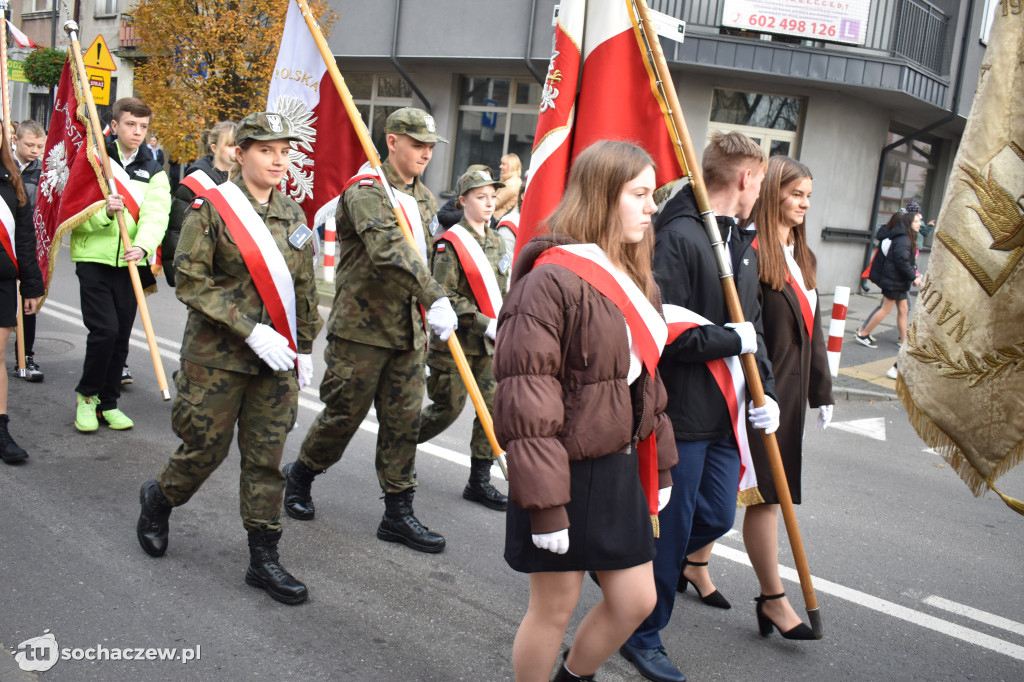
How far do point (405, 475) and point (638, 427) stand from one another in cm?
198

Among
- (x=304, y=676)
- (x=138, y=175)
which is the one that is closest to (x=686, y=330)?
(x=304, y=676)

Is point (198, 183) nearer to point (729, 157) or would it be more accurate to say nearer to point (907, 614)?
point (729, 157)

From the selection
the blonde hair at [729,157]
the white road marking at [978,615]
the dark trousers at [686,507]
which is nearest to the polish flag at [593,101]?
the blonde hair at [729,157]

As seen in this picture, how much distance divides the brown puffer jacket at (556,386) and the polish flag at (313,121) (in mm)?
2043

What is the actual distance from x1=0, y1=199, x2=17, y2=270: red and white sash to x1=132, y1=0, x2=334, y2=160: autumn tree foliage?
8827 mm

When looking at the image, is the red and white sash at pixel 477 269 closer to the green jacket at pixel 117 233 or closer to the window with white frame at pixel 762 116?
the green jacket at pixel 117 233

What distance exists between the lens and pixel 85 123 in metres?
5.93

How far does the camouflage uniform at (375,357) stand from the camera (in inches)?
167

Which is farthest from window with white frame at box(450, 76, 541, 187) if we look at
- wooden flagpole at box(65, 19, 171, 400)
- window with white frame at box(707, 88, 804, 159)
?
wooden flagpole at box(65, 19, 171, 400)

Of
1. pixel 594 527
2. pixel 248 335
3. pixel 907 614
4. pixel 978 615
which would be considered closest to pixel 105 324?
pixel 248 335

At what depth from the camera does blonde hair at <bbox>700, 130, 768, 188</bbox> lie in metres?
3.41

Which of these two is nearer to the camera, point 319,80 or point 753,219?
point 753,219

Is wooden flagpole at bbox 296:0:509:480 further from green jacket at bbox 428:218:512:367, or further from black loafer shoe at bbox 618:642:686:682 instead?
black loafer shoe at bbox 618:642:686:682

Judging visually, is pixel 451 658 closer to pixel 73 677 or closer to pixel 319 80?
pixel 73 677
